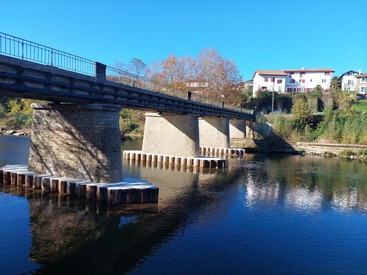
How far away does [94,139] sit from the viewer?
20062mm

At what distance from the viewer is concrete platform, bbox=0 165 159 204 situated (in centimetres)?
A: 1888

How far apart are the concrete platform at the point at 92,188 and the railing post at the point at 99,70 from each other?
6.89 meters

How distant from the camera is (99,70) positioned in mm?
20578

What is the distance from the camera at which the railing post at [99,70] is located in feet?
66.5

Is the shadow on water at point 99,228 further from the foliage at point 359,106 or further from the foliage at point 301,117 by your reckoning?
the foliage at point 359,106

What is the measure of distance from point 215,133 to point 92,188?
114 feet

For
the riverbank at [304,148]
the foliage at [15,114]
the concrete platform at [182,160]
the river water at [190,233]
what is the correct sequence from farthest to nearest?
the foliage at [15,114], the riverbank at [304,148], the concrete platform at [182,160], the river water at [190,233]

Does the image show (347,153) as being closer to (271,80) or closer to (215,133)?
(215,133)

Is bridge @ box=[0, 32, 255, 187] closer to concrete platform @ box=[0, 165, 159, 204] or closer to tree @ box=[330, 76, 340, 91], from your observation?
concrete platform @ box=[0, 165, 159, 204]

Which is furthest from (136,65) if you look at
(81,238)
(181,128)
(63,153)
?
(81,238)

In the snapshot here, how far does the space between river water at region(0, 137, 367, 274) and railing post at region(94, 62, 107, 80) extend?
8028 mm

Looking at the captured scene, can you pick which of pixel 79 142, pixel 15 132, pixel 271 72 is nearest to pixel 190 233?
pixel 79 142

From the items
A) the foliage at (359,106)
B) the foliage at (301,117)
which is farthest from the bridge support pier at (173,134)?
the foliage at (359,106)

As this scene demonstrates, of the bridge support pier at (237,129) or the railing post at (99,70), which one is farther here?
the bridge support pier at (237,129)
